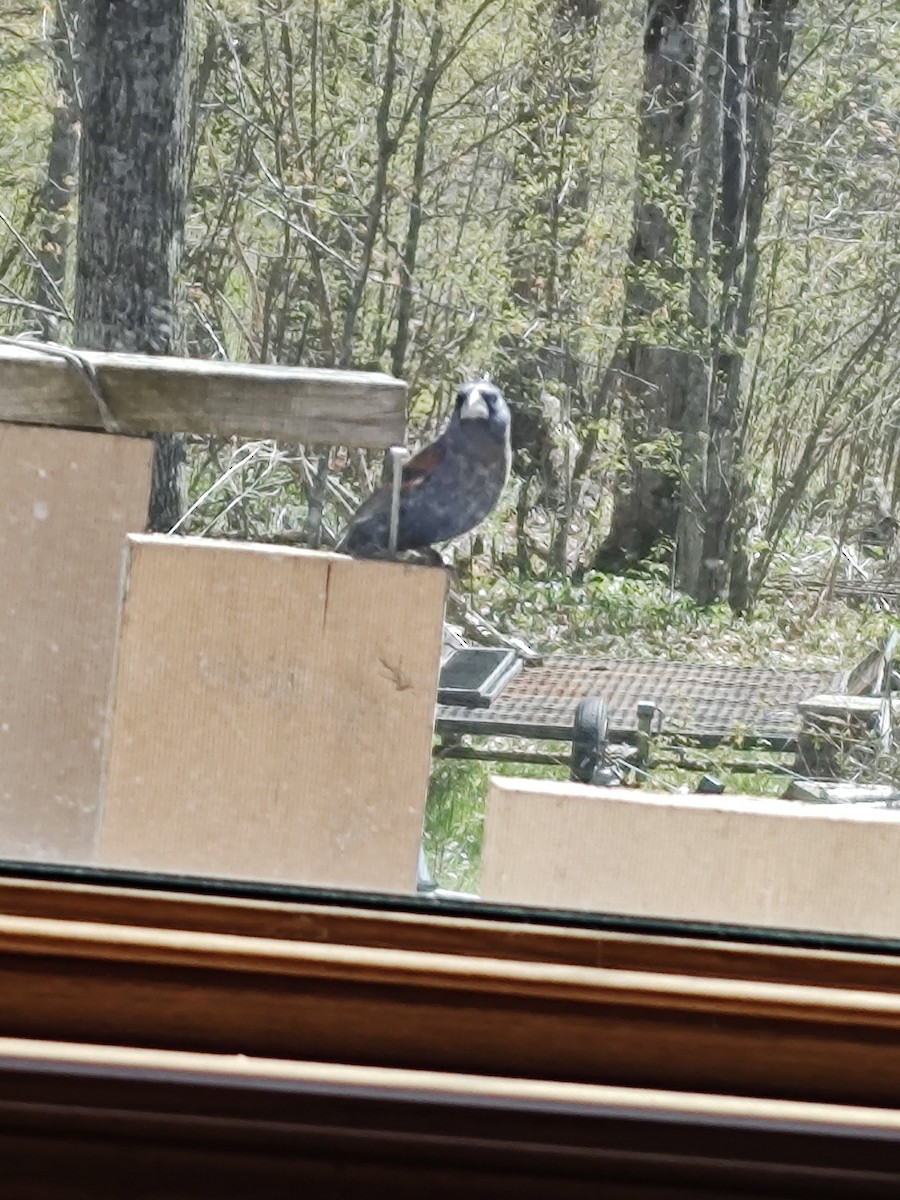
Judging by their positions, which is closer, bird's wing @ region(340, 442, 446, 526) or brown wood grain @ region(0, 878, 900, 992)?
brown wood grain @ region(0, 878, 900, 992)

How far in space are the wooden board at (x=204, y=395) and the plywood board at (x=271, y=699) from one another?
0.23ft

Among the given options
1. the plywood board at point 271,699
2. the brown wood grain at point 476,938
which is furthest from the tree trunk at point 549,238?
the brown wood grain at point 476,938

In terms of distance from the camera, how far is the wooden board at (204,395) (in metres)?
0.74

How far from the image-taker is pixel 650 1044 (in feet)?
2.02

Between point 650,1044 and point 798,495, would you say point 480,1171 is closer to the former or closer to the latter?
point 650,1044

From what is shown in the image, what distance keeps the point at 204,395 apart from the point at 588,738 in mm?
285

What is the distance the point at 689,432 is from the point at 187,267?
0.30 metres

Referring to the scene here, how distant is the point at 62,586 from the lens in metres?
0.75

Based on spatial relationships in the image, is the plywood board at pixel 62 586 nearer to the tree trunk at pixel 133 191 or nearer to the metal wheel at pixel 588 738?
the tree trunk at pixel 133 191

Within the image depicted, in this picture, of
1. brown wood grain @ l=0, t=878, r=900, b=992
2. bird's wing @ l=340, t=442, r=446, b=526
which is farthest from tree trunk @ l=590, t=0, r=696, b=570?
brown wood grain @ l=0, t=878, r=900, b=992

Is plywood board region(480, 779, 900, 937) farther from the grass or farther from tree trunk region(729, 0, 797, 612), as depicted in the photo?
tree trunk region(729, 0, 797, 612)

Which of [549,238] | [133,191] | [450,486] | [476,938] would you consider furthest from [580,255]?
[476,938]

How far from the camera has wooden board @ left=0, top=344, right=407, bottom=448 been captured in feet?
2.42

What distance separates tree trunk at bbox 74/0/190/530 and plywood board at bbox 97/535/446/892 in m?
0.05
